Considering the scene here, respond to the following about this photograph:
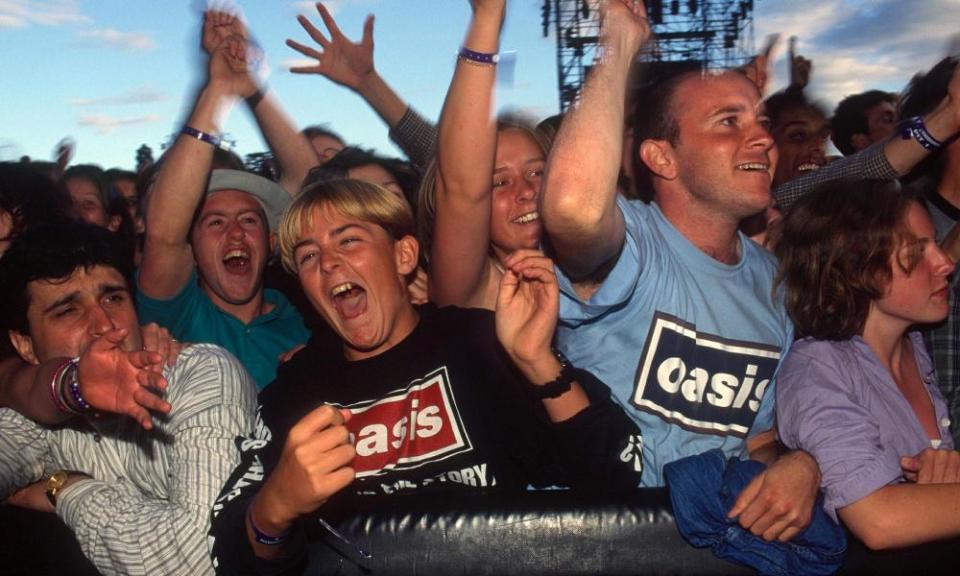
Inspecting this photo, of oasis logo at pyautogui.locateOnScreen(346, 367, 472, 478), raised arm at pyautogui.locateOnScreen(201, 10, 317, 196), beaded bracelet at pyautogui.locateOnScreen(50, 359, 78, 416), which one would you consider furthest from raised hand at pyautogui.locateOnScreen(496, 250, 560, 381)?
raised arm at pyautogui.locateOnScreen(201, 10, 317, 196)

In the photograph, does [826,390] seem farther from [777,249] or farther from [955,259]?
[955,259]

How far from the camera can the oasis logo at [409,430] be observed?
78.0 inches

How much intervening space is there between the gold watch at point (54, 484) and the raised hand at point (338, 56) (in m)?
1.94

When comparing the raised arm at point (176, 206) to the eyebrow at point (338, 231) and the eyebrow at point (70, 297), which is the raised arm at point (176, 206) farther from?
the eyebrow at point (338, 231)

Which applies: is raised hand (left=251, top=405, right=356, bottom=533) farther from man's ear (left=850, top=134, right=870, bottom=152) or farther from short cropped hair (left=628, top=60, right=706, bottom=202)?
man's ear (left=850, top=134, right=870, bottom=152)

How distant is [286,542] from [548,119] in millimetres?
1806

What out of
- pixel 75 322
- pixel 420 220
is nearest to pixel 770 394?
pixel 420 220

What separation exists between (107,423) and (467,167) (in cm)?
112

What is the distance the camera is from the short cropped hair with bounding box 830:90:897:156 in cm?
454

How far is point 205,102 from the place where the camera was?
283cm

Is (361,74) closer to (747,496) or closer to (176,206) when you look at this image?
(176,206)

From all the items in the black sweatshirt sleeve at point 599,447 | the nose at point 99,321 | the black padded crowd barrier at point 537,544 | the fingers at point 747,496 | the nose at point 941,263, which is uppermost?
the nose at point 941,263

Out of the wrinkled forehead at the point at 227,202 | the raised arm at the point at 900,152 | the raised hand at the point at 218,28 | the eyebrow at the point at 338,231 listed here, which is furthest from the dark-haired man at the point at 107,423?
the raised arm at the point at 900,152

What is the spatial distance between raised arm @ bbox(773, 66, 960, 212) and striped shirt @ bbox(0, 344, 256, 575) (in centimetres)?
179
